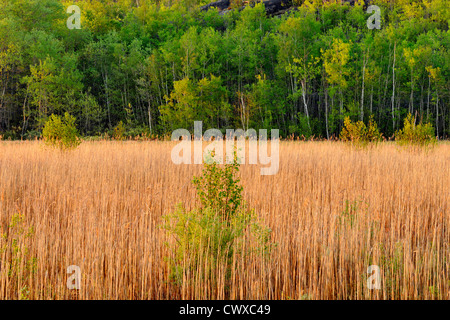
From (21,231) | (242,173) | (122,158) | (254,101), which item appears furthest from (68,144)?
(254,101)

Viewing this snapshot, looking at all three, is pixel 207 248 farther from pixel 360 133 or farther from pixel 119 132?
pixel 119 132

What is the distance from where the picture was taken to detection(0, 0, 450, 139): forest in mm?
31109

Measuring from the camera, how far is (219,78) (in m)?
32.4

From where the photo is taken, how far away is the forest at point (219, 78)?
1225 inches

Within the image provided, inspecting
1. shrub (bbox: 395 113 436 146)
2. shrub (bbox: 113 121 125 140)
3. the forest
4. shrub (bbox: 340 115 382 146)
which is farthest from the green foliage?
the forest

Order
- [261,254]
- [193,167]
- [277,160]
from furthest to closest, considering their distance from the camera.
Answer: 1. [277,160]
2. [193,167]
3. [261,254]

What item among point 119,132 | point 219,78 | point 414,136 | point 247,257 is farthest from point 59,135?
point 219,78

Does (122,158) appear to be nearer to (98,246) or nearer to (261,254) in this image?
(98,246)

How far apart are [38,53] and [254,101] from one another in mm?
19685

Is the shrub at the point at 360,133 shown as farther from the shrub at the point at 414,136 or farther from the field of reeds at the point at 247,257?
the field of reeds at the point at 247,257

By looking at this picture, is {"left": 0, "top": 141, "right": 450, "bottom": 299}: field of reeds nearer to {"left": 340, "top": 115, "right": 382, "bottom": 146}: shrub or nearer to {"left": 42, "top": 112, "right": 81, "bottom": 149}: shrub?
{"left": 42, "top": 112, "right": 81, "bottom": 149}: shrub

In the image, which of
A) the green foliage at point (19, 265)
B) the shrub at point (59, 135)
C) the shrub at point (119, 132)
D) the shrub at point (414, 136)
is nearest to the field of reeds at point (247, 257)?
the green foliage at point (19, 265)
